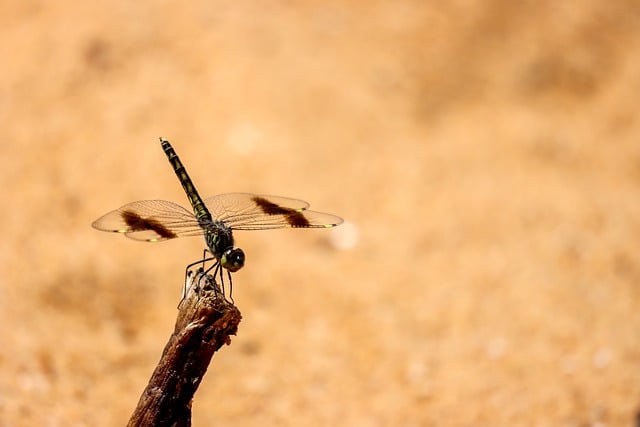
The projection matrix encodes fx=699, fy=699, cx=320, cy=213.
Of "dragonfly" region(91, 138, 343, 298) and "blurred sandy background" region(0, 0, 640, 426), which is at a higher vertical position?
"blurred sandy background" region(0, 0, 640, 426)

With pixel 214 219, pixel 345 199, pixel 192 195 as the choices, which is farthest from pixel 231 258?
pixel 345 199

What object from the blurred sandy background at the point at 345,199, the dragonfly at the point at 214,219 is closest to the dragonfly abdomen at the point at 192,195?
the dragonfly at the point at 214,219

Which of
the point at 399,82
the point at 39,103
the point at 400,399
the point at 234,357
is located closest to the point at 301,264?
the point at 234,357

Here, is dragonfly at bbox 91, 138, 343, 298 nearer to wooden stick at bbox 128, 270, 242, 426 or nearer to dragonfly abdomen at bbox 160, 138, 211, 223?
dragonfly abdomen at bbox 160, 138, 211, 223

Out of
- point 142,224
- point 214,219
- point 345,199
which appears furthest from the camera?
point 345,199

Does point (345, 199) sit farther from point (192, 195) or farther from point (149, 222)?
point (149, 222)

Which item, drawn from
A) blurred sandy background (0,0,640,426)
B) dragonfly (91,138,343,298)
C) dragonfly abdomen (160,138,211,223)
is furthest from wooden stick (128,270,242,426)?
blurred sandy background (0,0,640,426)

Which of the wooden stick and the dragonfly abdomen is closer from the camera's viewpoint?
the wooden stick
